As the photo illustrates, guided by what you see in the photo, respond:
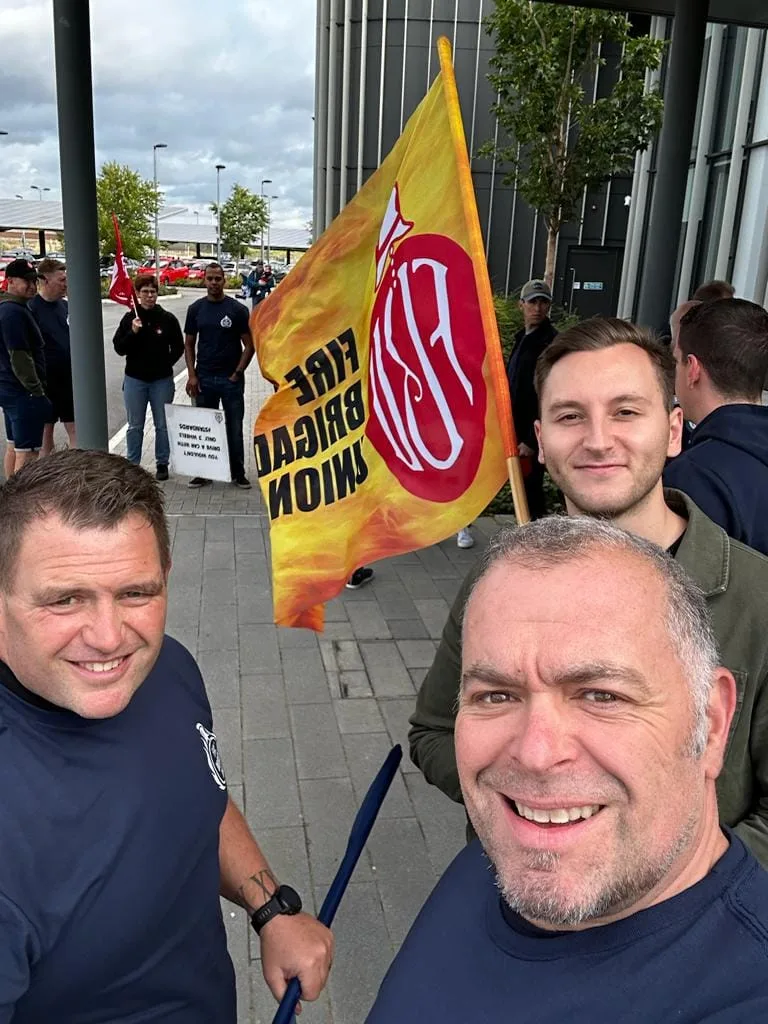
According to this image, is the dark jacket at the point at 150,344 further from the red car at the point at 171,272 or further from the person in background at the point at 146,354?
the red car at the point at 171,272

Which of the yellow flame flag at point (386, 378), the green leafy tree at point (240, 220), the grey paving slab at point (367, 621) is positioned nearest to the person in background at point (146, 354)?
the grey paving slab at point (367, 621)

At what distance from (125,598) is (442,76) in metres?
1.69

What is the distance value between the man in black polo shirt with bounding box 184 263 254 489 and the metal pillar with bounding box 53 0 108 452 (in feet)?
9.78

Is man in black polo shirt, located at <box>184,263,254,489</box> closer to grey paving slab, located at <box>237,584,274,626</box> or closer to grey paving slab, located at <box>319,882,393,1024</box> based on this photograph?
grey paving slab, located at <box>237,584,274,626</box>

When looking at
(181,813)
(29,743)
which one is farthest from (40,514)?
(181,813)

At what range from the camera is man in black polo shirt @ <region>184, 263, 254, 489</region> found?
8.43 meters

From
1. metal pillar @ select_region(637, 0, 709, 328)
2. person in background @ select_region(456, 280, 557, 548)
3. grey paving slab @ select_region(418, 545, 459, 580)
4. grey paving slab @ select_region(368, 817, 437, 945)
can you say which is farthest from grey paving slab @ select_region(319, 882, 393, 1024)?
metal pillar @ select_region(637, 0, 709, 328)

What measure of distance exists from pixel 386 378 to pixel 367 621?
3.42 metres

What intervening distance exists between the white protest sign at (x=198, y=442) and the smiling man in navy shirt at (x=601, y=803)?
7400 millimetres

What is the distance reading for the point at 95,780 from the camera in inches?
57.5

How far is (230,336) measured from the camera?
8453 millimetres

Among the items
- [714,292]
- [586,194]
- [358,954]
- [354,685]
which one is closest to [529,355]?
[714,292]

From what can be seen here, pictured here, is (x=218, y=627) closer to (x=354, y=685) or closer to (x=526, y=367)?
(x=354, y=685)

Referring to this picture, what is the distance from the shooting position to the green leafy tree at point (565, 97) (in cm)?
1309
